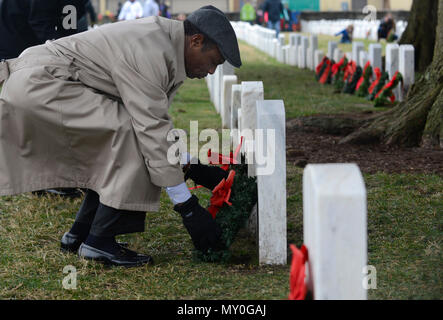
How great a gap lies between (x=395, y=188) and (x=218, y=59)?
201 cm

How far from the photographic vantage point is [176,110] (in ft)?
31.8

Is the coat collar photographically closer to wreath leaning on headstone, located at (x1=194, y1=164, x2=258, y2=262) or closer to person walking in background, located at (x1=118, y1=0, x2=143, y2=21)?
wreath leaning on headstone, located at (x1=194, y1=164, x2=258, y2=262)

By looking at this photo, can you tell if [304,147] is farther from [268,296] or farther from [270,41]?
[270,41]

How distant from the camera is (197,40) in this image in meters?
3.64

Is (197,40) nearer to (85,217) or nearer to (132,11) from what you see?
(85,217)

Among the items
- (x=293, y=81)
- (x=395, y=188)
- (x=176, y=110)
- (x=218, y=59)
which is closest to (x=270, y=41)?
(x=293, y=81)

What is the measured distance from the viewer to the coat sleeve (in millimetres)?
3432

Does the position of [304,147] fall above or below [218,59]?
below

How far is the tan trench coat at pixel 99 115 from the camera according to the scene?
3469 mm

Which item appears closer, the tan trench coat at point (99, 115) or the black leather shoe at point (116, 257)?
the tan trench coat at point (99, 115)

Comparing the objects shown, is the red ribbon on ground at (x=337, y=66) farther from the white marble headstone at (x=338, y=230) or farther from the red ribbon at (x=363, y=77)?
the white marble headstone at (x=338, y=230)

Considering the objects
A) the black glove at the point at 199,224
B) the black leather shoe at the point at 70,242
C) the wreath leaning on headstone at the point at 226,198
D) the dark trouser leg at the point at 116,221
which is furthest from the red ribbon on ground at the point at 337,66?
the dark trouser leg at the point at 116,221

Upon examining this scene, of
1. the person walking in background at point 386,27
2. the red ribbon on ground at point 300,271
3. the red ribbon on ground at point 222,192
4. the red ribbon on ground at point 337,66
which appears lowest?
the person walking in background at point 386,27

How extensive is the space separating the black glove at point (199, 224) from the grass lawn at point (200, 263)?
0.13 metres
